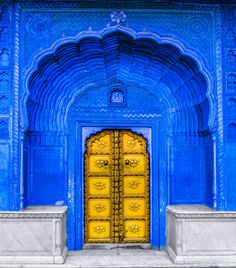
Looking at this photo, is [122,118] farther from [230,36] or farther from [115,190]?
[230,36]

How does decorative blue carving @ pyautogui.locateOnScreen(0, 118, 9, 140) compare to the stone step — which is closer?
the stone step

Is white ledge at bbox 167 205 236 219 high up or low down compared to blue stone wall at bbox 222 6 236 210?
down

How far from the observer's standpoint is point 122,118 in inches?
284

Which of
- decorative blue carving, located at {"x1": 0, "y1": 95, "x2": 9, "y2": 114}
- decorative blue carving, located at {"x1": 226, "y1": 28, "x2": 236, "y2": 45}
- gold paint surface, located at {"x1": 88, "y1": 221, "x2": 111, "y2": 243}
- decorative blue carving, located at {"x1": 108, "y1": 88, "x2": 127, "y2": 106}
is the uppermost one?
decorative blue carving, located at {"x1": 226, "y1": 28, "x2": 236, "y2": 45}

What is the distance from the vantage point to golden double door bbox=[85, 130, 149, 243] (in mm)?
7242

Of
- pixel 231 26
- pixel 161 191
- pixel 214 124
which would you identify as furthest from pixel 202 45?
pixel 161 191

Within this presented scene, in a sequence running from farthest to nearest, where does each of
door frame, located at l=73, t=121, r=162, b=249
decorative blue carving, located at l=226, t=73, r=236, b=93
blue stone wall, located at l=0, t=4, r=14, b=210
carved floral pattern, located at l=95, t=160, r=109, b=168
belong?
carved floral pattern, located at l=95, t=160, r=109, b=168 → door frame, located at l=73, t=121, r=162, b=249 → decorative blue carving, located at l=226, t=73, r=236, b=93 → blue stone wall, located at l=0, t=4, r=14, b=210

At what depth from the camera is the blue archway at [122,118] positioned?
698 cm

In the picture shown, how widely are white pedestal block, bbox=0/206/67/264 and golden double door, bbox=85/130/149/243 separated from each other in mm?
1123

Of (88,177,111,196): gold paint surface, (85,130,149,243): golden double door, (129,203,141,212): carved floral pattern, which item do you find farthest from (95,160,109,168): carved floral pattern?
(129,203,141,212): carved floral pattern

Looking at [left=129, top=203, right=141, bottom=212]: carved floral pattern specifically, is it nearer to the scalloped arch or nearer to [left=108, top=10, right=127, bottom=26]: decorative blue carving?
the scalloped arch

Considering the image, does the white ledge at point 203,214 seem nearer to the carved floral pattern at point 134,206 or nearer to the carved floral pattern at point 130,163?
the carved floral pattern at point 134,206

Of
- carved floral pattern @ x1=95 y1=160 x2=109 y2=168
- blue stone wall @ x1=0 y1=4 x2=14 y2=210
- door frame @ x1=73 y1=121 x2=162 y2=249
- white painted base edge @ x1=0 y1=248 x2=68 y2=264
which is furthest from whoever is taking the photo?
carved floral pattern @ x1=95 y1=160 x2=109 y2=168

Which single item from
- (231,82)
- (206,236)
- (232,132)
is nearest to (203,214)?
(206,236)
